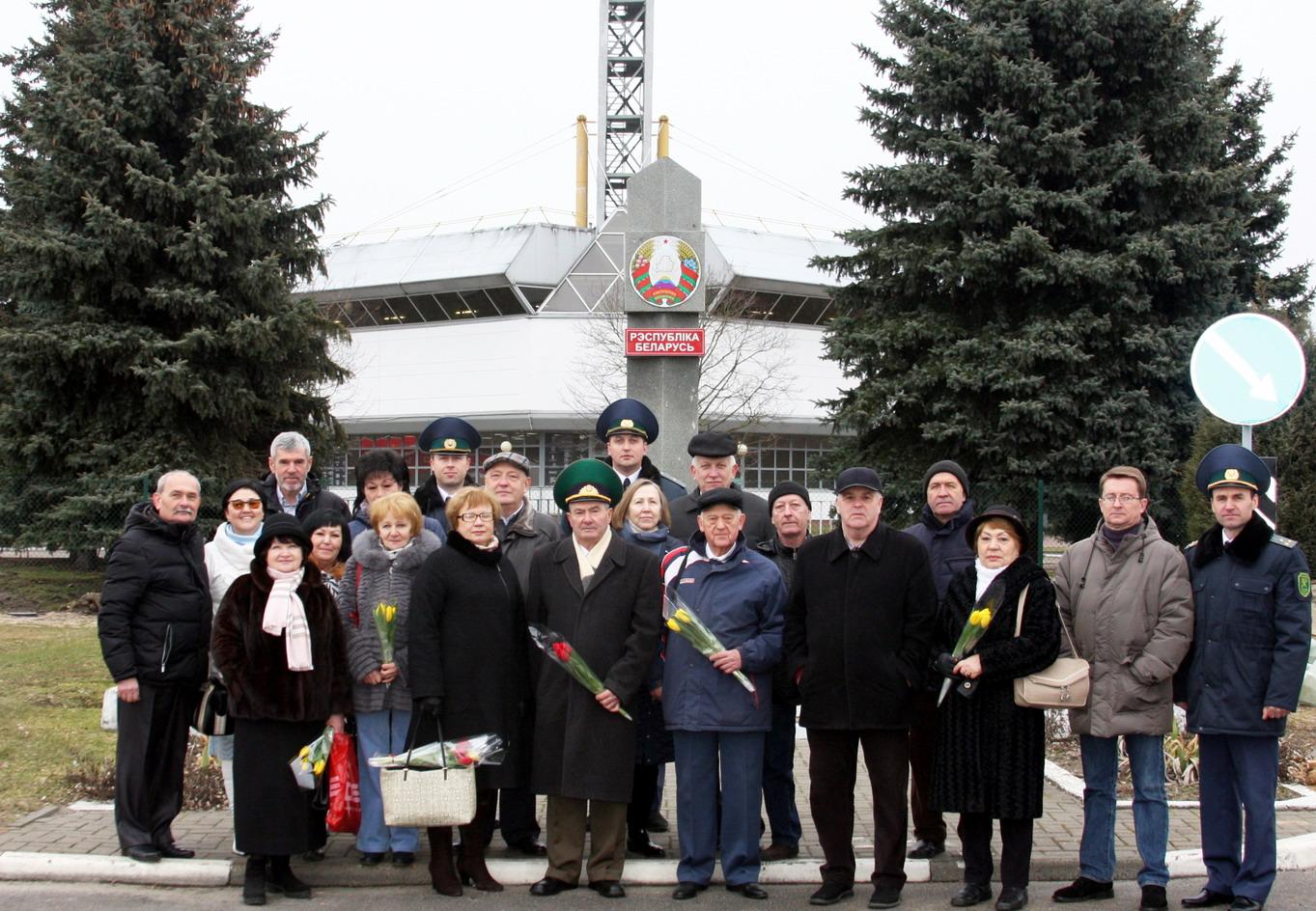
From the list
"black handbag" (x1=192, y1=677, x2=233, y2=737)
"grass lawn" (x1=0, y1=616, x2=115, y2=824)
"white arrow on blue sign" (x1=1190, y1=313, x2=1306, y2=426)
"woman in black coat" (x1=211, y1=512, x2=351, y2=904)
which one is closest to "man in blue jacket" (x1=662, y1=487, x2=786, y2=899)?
"woman in black coat" (x1=211, y1=512, x2=351, y2=904)

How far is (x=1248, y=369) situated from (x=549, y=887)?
478cm

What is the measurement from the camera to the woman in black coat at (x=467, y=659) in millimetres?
5504

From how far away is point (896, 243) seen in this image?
17.8 m

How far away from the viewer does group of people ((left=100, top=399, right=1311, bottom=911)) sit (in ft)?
17.5

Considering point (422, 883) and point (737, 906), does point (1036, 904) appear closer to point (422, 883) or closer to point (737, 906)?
point (737, 906)

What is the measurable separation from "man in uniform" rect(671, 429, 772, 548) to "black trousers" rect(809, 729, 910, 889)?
1.26 m

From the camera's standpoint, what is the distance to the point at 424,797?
5.23m

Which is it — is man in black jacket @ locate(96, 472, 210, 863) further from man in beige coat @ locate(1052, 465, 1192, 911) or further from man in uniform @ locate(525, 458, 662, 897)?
man in beige coat @ locate(1052, 465, 1192, 911)

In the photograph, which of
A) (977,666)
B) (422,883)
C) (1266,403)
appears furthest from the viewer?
(1266,403)

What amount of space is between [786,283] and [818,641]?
95.4 feet

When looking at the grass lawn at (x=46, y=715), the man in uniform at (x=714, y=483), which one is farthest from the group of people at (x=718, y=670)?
the grass lawn at (x=46, y=715)

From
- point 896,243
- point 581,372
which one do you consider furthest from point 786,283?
point 896,243

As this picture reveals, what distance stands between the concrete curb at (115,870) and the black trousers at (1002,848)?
3.42m

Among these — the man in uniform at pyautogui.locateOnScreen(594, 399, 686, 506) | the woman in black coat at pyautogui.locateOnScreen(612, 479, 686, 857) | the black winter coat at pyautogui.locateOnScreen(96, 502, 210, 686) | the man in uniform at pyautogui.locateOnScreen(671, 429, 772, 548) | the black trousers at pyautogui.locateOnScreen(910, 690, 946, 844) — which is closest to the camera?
the black winter coat at pyautogui.locateOnScreen(96, 502, 210, 686)
